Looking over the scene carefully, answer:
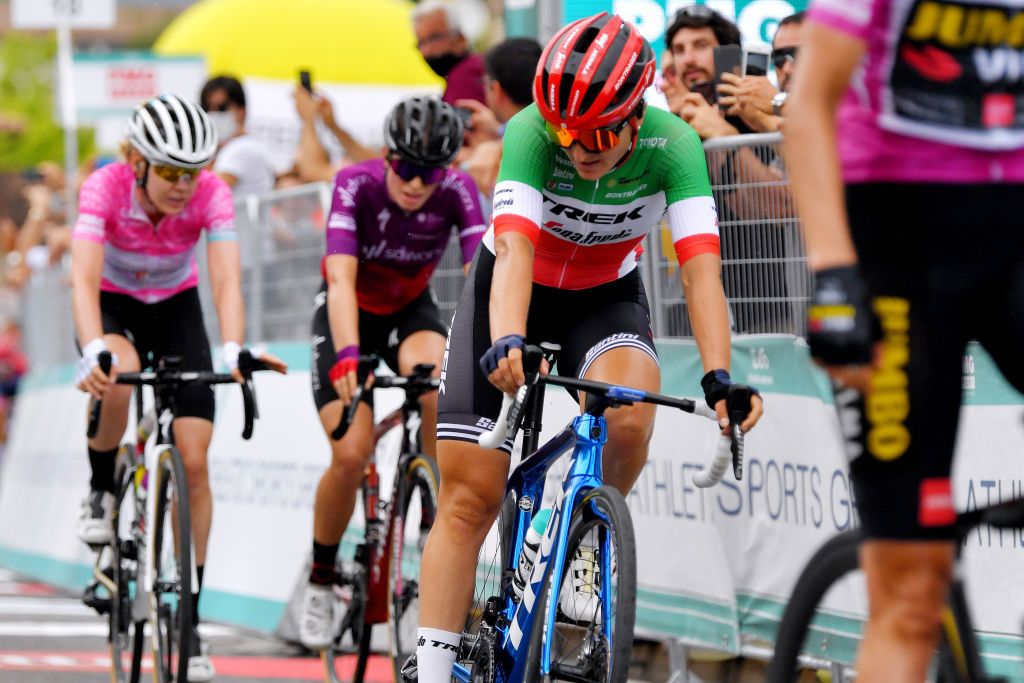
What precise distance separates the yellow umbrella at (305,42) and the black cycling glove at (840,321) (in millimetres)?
19692

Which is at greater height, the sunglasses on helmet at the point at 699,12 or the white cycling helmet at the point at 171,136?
the sunglasses on helmet at the point at 699,12

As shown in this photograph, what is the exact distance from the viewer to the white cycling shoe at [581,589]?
457 cm

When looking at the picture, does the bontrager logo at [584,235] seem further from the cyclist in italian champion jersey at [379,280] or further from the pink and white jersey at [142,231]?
the pink and white jersey at [142,231]

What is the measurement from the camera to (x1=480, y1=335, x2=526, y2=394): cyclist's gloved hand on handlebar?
4578mm

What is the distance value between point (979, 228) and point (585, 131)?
2.00 meters

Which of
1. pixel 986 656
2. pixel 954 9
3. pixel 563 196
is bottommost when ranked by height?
pixel 986 656

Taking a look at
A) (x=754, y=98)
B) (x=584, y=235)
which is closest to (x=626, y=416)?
(x=584, y=235)

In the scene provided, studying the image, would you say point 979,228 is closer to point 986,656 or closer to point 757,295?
point 986,656

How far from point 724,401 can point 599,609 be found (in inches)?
25.5

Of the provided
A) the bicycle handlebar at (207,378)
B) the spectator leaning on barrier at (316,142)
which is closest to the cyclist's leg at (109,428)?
the bicycle handlebar at (207,378)

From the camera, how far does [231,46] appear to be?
2311cm

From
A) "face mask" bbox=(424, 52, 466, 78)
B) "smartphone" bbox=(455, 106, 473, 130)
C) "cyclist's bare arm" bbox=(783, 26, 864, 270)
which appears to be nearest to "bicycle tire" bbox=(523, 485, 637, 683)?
"cyclist's bare arm" bbox=(783, 26, 864, 270)

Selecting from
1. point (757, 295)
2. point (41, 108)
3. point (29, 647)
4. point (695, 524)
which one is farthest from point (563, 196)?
point (41, 108)

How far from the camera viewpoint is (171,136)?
279 inches
